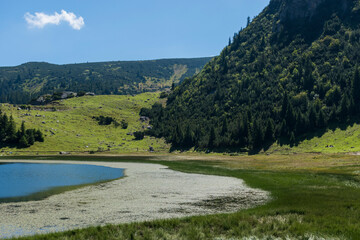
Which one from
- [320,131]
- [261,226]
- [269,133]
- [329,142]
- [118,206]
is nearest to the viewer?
[261,226]

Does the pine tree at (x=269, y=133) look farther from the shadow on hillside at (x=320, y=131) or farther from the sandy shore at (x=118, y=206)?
the sandy shore at (x=118, y=206)

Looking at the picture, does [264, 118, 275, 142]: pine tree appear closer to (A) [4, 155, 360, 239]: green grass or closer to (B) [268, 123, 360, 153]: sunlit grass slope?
(B) [268, 123, 360, 153]: sunlit grass slope

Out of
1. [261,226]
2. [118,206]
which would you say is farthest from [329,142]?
[261,226]

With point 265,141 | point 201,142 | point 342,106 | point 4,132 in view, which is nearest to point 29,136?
point 4,132

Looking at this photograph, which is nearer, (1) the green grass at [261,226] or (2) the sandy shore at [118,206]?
(1) the green grass at [261,226]

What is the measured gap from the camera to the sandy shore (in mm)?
26312

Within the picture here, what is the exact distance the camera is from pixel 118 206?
33781 millimetres

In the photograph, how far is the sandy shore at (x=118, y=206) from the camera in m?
26.3

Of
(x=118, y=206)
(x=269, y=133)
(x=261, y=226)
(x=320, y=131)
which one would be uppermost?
(x=320, y=131)

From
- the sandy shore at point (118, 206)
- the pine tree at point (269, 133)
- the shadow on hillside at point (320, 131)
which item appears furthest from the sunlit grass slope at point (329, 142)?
the sandy shore at point (118, 206)

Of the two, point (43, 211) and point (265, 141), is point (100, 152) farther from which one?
point (43, 211)

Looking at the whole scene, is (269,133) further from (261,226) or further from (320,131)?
(261,226)

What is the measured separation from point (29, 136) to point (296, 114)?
174573 mm

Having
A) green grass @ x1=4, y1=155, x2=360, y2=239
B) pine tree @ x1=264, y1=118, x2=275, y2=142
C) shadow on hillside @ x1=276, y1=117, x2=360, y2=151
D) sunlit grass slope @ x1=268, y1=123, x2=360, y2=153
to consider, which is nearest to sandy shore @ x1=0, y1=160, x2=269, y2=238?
green grass @ x1=4, y1=155, x2=360, y2=239
